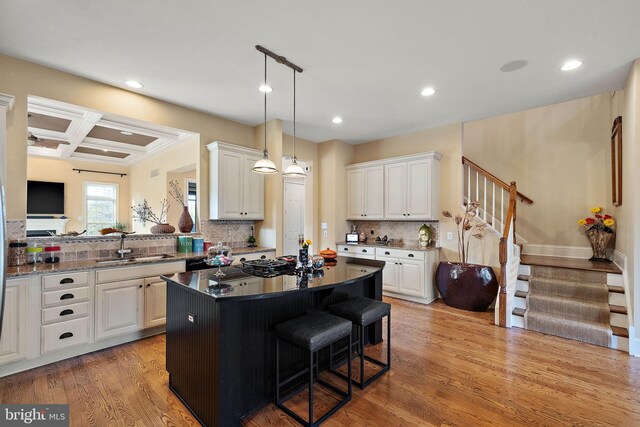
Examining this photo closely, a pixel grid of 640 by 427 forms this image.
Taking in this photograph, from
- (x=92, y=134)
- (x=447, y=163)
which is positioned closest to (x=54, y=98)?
(x=92, y=134)

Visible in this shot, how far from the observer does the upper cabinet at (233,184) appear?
4.21m

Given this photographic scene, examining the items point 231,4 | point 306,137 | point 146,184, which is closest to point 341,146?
point 306,137

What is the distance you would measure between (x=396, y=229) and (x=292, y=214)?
2.83m

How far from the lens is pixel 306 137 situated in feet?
18.4

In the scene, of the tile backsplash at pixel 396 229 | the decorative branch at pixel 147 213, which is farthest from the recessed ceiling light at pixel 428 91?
the decorative branch at pixel 147 213

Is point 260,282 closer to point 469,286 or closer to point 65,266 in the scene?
point 65,266

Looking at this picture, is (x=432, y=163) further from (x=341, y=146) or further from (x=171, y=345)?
(x=171, y=345)

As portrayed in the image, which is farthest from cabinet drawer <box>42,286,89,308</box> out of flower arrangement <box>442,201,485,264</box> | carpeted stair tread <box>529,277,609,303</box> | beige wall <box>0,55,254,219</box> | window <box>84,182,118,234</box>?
window <box>84,182,118,234</box>

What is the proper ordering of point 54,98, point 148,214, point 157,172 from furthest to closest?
1. point 148,214
2. point 157,172
3. point 54,98

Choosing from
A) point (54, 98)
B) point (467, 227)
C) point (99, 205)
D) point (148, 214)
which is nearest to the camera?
point (54, 98)

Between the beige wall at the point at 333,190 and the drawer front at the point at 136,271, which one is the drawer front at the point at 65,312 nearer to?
the drawer front at the point at 136,271

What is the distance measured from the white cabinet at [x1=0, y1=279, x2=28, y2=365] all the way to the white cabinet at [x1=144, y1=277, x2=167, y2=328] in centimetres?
93

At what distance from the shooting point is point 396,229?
18.2 feet

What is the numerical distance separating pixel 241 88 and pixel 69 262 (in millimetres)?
2618
